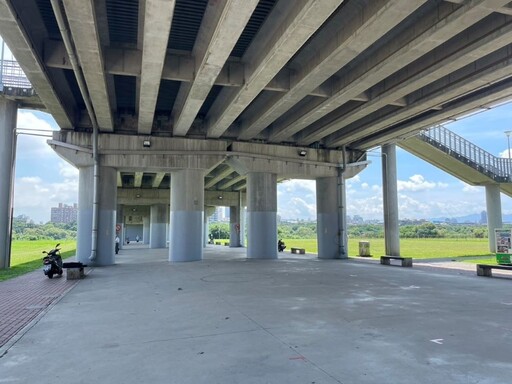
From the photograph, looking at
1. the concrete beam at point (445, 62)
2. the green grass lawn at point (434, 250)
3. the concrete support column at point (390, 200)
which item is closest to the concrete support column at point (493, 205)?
the green grass lawn at point (434, 250)

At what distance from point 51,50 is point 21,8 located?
236 centimetres

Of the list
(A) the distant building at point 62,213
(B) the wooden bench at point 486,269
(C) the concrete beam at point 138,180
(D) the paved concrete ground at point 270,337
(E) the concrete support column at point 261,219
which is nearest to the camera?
(D) the paved concrete ground at point 270,337

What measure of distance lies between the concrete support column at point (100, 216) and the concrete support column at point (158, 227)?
22.8 m

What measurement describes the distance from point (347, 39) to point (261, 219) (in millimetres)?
13613

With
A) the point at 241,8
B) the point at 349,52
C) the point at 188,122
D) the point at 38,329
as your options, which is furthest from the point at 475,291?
the point at 188,122

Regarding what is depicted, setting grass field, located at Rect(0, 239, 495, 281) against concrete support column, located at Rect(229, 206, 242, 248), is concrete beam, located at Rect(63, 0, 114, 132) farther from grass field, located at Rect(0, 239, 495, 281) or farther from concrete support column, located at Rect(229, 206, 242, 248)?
concrete support column, located at Rect(229, 206, 242, 248)

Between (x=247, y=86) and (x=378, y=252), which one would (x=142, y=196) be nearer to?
(x=378, y=252)

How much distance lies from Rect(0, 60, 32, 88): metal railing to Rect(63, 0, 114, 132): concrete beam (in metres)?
4.90

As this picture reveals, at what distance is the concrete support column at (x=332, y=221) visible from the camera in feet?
78.7

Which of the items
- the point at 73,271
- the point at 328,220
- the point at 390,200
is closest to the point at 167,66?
the point at 73,271

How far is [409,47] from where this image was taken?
11219mm

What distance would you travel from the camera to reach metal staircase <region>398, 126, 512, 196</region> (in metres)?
27.1

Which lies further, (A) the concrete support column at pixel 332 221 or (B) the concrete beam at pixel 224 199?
(B) the concrete beam at pixel 224 199

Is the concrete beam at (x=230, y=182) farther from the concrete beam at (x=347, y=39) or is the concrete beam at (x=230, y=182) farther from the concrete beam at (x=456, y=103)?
the concrete beam at (x=347, y=39)
